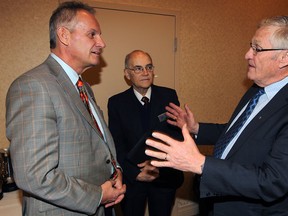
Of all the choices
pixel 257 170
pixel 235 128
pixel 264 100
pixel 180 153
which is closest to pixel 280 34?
pixel 264 100

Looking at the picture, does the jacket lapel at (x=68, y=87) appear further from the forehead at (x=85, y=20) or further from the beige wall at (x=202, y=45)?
the beige wall at (x=202, y=45)

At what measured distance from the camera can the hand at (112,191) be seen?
1335 mm

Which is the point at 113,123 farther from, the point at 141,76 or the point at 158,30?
the point at 158,30

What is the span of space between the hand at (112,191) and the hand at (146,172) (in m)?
0.49

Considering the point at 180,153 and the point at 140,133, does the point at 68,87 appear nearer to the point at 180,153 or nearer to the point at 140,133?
the point at 180,153

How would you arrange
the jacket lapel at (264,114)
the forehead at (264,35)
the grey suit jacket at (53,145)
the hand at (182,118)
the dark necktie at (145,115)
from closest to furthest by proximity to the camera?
1. the grey suit jacket at (53,145)
2. the jacket lapel at (264,114)
3. the forehead at (264,35)
4. the hand at (182,118)
5. the dark necktie at (145,115)

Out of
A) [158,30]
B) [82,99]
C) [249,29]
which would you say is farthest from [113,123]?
[249,29]

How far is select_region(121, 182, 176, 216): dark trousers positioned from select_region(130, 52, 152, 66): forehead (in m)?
1.05

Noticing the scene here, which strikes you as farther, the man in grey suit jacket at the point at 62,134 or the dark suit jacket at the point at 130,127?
the dark suit jacket at the point at 130,127

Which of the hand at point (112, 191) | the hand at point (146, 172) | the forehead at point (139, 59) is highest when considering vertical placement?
the forehead at point (139, 59)

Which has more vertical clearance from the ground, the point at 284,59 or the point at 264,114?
the point at 284,59

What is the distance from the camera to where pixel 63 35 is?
1390 millimetres

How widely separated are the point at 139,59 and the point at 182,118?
0.65 m

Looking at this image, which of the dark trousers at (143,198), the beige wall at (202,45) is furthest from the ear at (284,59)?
the beige wall at (202,45)
